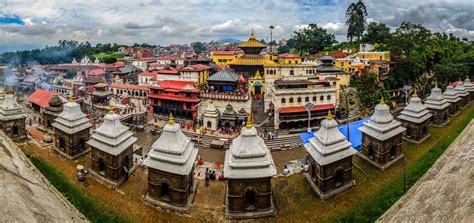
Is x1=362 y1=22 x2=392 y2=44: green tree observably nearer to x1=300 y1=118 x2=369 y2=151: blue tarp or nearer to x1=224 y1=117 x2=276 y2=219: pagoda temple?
x1=300 y1=118 x2=369 y2=151: blue tarp

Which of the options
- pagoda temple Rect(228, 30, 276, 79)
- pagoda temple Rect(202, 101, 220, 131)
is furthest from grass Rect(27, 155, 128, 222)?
pagoda temple Rect(228, 30, 276, 79)

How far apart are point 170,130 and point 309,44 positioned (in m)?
55.9

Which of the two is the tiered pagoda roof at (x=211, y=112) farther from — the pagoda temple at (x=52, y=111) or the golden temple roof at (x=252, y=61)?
the golden temple roof at (x=252, y=61)

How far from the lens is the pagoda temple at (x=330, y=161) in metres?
15.7

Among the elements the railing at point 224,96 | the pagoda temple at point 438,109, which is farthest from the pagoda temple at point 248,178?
the pagoda temple at point 438,109

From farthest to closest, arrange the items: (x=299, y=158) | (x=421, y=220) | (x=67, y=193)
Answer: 1. (x=299, y=158)
2. (x=67, y=193)
3. (x=421, y=220)

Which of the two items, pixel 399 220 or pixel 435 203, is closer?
pixel 435 203

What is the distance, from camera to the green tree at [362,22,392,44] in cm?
6009

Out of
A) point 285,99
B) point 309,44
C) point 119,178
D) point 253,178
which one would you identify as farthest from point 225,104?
point 309,44

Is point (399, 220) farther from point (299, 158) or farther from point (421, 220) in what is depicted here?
point (299, 158)

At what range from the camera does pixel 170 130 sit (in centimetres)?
1524

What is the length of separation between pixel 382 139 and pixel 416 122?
593 cm

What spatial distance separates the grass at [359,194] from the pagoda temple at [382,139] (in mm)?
522

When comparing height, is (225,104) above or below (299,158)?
above
